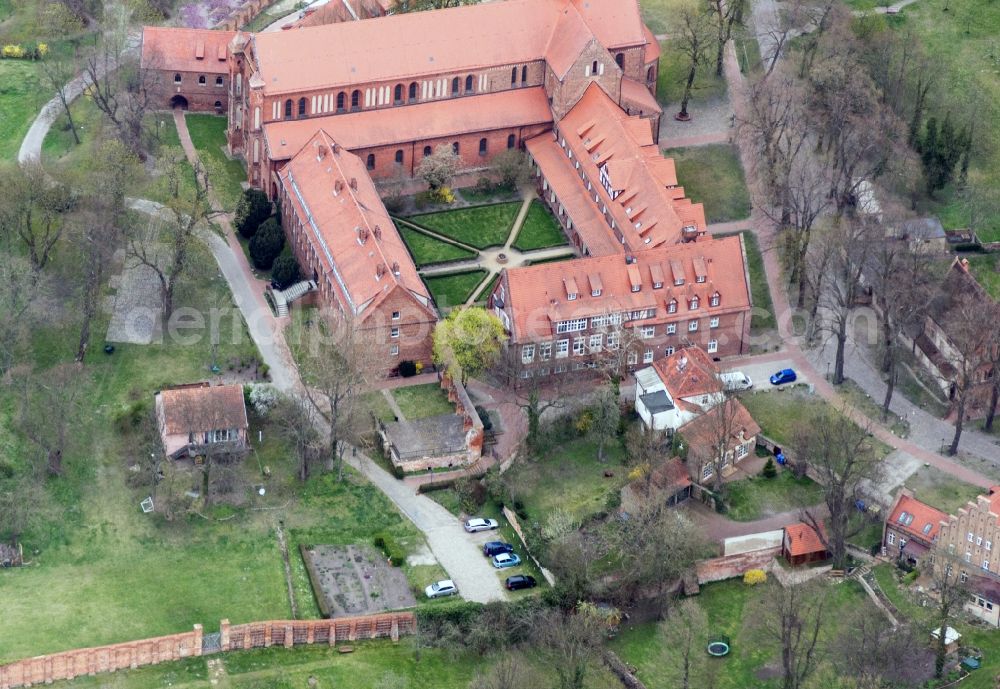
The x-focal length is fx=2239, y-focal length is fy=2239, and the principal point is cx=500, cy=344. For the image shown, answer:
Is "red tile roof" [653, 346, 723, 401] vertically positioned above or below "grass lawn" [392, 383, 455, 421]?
above

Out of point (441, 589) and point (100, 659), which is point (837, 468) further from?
point (100, 659)

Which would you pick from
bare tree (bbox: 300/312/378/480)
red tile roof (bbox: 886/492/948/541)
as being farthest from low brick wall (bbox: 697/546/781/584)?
bare tree (bbox: 300/312/378/480)

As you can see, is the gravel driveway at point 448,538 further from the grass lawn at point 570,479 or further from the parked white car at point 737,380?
the parked white car at point 737,380

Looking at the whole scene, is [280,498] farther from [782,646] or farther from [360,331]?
[782,646]

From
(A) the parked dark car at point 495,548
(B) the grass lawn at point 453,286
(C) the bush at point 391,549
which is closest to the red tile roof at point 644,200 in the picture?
(B) the grass lawn at point 453,286

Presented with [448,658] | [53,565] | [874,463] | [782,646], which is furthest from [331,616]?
[874,463]

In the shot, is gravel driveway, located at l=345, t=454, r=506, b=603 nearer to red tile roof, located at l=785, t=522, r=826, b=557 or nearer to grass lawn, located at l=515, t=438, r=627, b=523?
grass lawn, located at l=515, t=438, r=627, b=523
